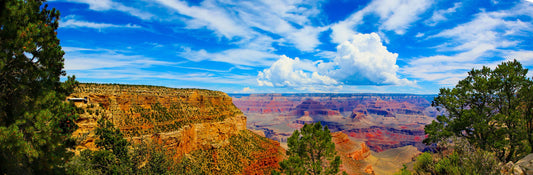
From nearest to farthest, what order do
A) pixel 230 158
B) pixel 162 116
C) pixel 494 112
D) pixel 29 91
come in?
pixel 29 91, pixel 494 112, pixel 162 116, pixel 230 158

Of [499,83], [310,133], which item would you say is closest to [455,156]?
[499,83]

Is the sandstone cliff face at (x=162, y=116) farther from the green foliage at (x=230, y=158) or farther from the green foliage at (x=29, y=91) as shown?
the green foliage at (x=29, y=91)

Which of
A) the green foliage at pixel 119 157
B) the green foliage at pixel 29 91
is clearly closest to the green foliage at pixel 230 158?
the green foliage at pixel 119 157

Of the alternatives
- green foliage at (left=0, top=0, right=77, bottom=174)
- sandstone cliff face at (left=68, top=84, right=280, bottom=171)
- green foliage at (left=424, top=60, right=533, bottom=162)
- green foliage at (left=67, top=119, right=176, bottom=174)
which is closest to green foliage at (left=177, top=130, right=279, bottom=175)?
sandstone cliff face at (left=68, top=84, right=280, bottom=171)

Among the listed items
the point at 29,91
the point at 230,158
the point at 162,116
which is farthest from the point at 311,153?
the point at 162,116

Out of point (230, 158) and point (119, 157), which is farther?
point (230, 158)

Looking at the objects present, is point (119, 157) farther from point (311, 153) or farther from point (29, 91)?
point (311, 153)
